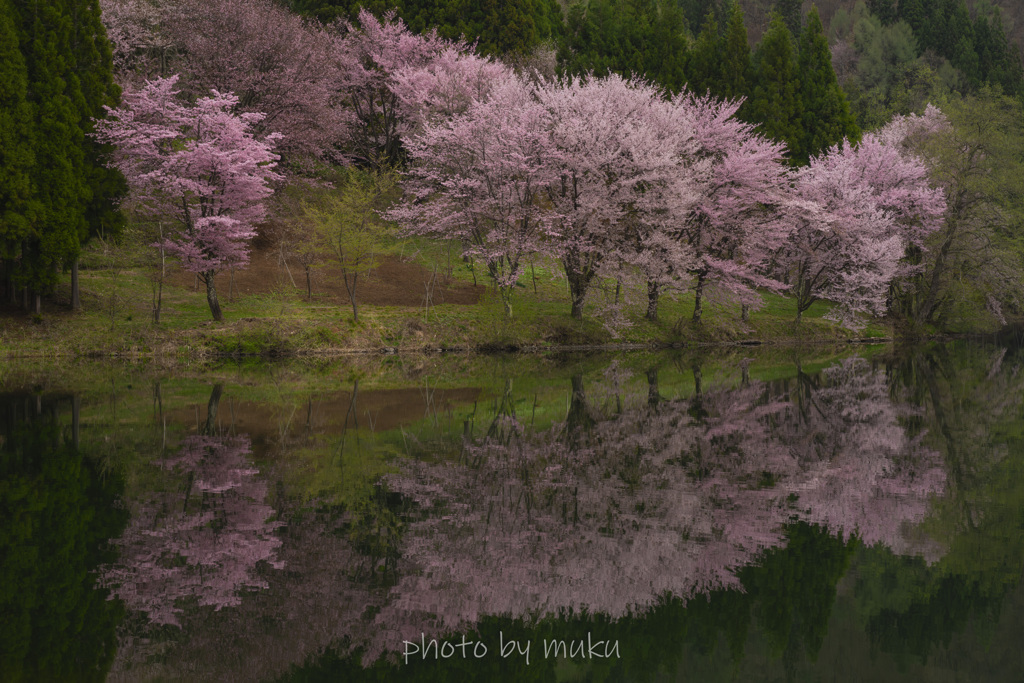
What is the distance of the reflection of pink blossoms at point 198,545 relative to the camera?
20.1 feet

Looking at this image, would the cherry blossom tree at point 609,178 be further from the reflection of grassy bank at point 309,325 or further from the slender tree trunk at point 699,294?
the slender tree trunk at point 699,294

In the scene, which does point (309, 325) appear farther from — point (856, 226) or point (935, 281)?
point (935, 281)

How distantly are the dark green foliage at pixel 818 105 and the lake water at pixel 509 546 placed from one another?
48345 millimetres

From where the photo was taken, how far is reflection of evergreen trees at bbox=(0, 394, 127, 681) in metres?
5.14

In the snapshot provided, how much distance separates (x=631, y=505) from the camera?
8.68m

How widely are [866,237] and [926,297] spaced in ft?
29.2

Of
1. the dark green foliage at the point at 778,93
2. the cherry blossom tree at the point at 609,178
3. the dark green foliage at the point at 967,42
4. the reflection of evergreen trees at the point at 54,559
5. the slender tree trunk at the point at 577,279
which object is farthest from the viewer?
the dark green foliage at the point at 967,42

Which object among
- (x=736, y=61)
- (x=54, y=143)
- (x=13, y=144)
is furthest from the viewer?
(x=736, y=61)

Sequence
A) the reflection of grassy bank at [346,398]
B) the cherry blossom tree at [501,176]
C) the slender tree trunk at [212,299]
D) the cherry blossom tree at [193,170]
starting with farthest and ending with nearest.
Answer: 1. the cherry blossom tree at [501,176]
2. the slender tree trunk at [212,299]
3. the cherry blossom tree at [193,170]
4. the reflection of grassy bank at [346,398]

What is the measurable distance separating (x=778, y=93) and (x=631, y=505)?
5890 centimetres

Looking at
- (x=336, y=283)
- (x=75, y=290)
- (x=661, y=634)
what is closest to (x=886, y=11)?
(x=336, y=283)

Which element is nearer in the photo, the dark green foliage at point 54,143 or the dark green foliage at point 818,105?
the dark green foliage at point 54,143

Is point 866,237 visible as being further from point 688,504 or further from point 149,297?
point 688,504

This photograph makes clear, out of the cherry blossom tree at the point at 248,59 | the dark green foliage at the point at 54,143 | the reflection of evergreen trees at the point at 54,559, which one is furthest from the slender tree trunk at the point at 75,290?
the reflection of evergreen trees at the point at 54,559
